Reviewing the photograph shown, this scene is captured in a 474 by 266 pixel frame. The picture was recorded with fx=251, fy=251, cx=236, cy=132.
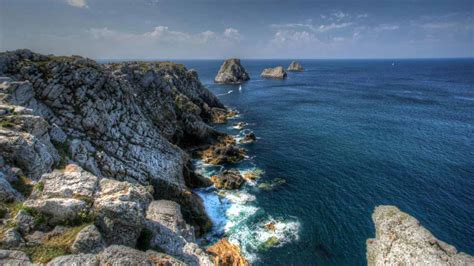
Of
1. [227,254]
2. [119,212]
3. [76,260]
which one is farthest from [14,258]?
[227,254]

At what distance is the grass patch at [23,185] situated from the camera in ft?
54.1

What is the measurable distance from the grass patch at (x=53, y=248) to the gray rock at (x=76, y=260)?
2.07 ft

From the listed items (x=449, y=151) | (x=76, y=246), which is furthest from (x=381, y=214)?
(x=449, y=151)

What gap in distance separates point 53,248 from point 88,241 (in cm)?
158

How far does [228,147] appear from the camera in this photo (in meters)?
57.4

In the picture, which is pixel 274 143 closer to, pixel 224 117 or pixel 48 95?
pixel 224 117

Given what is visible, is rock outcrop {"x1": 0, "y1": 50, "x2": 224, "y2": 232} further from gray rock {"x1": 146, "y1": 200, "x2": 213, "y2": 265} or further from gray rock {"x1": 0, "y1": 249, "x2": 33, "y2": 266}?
gray rock {"x1": 146, "y1": 200, "x2": 213, "y2": 265}

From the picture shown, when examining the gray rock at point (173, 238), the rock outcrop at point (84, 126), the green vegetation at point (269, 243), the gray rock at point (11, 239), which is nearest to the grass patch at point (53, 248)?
the gray rock at point (11, 239)

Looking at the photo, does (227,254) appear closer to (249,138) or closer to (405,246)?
(405,246)

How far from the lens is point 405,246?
2542cm

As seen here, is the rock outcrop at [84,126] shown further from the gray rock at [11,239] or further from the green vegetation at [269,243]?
the green vegetation at [269,243]

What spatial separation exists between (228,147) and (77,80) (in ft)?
105

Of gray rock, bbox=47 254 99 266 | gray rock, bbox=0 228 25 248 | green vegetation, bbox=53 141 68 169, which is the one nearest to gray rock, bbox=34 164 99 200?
gray rock, bbox=0 228 25 248

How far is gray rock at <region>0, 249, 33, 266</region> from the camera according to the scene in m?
11.5
